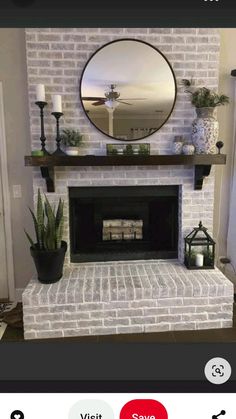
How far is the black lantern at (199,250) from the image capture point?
2.08 m

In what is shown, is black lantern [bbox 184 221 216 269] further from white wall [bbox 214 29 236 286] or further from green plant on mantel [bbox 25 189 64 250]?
green plant on mantel [bbox 25 189 64 250]

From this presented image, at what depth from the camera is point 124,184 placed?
2.13 meters

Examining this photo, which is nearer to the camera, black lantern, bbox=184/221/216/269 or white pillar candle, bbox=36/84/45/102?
white pillar candle, bbox=36/84/45/102

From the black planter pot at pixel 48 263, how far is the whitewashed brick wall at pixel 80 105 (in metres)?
0.45

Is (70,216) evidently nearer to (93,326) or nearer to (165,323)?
(93,326)

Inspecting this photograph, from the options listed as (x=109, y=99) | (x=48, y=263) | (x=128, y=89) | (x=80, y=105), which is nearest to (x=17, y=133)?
(x=80, y=105)

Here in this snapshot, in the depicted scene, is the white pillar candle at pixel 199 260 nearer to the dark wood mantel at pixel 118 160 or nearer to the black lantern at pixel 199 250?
the black lantern at pixel 199 250

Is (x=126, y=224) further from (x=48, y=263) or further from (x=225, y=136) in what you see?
(x=225, y=136)

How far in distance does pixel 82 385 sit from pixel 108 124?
1.91 m

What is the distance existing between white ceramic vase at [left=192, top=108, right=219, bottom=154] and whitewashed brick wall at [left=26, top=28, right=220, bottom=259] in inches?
4.7

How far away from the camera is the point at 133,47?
196 centimetres

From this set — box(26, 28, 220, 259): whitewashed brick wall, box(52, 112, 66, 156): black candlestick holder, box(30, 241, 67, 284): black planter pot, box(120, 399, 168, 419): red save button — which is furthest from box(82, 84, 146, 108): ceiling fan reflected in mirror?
box(120, 399, 168, 419): red save button

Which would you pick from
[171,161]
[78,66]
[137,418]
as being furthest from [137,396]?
[78,66]

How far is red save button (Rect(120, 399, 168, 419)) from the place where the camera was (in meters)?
0.31
